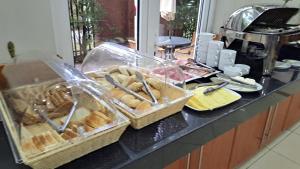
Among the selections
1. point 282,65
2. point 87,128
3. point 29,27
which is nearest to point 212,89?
point 87,128

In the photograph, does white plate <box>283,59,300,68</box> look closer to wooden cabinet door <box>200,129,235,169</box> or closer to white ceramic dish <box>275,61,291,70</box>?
white ceramic dish <box>275,61,291,70</box>

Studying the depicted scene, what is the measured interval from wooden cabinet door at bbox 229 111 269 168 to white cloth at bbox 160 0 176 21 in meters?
0.84

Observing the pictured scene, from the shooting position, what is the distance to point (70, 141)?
1.93 ft

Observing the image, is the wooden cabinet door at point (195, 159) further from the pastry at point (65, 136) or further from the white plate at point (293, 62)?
the white plate at point (293, 62)

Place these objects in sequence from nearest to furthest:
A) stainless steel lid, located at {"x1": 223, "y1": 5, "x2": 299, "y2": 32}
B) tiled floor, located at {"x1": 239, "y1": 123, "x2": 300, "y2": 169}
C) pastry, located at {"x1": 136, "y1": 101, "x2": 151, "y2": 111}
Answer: pastry, located at {"x1": 136, "y1": 101, "x2": 151, "y2": 111}, stainless steel lid, located at {"x1": 223, "y1": 5, "x2": 299, "y2": 32}, tiled floor, located at {"x1": 239, "y1": 123, "x2": 300, "y2": 169}

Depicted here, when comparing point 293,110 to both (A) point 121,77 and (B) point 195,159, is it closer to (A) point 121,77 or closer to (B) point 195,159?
(B) point 195,159

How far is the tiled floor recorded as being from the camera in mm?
1616

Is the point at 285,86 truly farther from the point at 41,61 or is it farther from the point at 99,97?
the point at 41,61

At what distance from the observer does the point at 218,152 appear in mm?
1137

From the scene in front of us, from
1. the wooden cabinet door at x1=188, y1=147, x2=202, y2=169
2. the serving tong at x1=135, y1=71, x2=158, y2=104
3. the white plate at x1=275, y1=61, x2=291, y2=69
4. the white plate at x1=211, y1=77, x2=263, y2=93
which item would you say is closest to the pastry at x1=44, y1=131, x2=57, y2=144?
the serving tong at x1=135, y1=71, x2=158, y2=104

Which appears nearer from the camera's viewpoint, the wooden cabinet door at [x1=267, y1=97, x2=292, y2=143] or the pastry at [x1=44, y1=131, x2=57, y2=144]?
the pastry at [x1=44, y1=131, x2=57, y2=144]

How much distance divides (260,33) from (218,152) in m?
0.67

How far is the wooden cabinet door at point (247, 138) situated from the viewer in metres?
1.25

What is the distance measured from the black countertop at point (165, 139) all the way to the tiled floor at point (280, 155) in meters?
0.73
